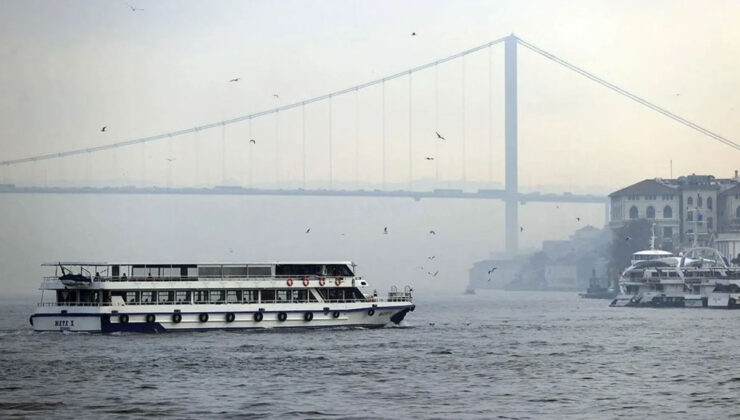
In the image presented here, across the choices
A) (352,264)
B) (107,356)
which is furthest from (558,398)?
(352,264)

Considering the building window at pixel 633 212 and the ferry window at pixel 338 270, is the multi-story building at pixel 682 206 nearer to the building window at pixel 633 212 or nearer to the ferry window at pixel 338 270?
the building window at pixel 633 212

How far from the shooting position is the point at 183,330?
61.1m

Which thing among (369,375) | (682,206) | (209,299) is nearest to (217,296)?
(209,299)

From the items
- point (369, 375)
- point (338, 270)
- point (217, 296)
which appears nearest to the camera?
point (369, 375)

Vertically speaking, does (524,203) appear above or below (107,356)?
above

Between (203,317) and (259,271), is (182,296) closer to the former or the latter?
(203,317)

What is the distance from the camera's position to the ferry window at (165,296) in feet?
200

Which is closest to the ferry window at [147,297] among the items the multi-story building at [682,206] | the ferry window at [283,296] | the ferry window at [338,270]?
the ferry window at [283,296]

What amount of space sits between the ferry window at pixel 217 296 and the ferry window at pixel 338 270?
520 centimetres

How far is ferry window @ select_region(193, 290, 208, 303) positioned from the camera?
203 ft

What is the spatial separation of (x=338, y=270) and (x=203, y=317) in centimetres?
720

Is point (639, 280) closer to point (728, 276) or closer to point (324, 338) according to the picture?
point (728, 276)

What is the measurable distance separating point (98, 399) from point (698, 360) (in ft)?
76.4

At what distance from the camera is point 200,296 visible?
62062 millimetres
